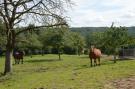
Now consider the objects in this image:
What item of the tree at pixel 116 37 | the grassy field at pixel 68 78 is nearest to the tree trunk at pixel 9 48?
the grassy field at pixel 68 78

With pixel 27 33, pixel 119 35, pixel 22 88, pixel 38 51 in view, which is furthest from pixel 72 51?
pixel 22 88

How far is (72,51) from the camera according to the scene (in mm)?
103188

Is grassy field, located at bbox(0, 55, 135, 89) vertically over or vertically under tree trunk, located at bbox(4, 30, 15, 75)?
under

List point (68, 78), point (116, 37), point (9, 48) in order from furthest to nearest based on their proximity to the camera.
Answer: point (116, 37) → point (9, 48) → point (68, 78)

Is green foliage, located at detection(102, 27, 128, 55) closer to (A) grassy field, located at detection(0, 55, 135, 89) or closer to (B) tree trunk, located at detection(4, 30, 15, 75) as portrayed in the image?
(A) grassy field, located at detection(0, 55, 135, 89)

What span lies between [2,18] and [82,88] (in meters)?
13.6

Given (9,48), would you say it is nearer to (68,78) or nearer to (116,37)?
(68,78)

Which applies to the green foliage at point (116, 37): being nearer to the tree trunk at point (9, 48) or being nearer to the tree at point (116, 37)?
the tree at point (116, 37)

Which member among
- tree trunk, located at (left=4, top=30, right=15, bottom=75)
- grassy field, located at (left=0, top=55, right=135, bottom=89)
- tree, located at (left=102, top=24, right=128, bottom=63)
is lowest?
grassy field, located at (left=0, top=55, right=135, bottom=89)

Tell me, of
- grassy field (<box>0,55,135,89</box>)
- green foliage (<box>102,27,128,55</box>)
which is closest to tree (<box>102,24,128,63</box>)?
green foliage (<box>102,27,128,55</box>)

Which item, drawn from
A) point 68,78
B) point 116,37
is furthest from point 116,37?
point 68,78

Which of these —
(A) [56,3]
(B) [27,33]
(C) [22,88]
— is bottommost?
(C) [22,88]

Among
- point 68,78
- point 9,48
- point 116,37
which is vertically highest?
point 116,37

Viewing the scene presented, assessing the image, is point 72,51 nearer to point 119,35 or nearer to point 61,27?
point 119,35
